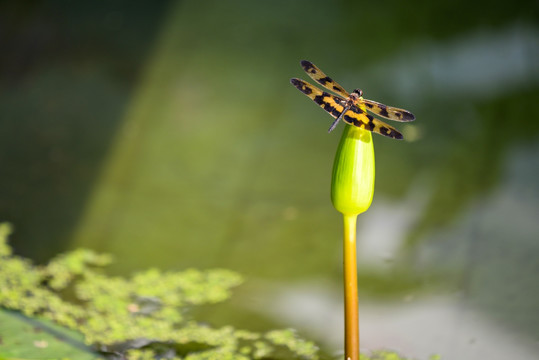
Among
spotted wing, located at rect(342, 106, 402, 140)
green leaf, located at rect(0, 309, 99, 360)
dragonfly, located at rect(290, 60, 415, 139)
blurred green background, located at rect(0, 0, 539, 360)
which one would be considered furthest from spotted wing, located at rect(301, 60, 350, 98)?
green leaf, located at rect(0, 309, 99, 360)

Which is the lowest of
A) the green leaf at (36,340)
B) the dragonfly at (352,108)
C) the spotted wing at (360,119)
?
the green leaf at (36,340)

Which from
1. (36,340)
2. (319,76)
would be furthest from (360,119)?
(36,340)

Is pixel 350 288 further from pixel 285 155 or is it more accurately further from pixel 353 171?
pixel 285 155

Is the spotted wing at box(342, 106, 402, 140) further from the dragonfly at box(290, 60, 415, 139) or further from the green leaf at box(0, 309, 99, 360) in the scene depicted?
the green leaf at box(0, 309, 99, 360)

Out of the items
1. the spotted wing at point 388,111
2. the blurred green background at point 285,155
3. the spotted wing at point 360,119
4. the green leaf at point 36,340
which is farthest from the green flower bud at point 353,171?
the green leaf at point 36,340

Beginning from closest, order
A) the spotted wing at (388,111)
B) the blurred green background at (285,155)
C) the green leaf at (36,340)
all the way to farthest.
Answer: the spotted wing at (388,111) < the green leaf at (36,340) < the blurred green background at (285,155)

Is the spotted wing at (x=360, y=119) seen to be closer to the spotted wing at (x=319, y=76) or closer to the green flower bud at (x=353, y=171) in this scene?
the green flower bud at (x=353, y=171)
